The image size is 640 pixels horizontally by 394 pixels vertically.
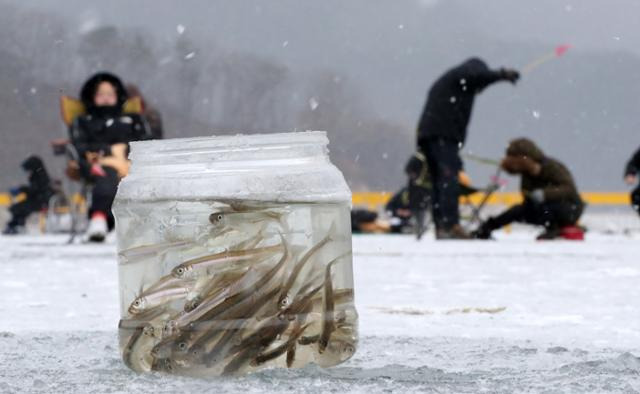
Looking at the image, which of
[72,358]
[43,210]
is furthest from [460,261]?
[43,210]

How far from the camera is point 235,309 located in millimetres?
2480

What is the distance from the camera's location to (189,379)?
2.46 meters

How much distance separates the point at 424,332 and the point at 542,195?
8519 millimetres

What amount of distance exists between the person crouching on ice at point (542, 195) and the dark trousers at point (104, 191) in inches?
159

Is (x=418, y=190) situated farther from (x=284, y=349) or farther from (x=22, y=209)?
(x=284, y=349)

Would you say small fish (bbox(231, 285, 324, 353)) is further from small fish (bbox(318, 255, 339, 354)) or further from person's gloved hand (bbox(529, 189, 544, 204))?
person's gloved hand (bbox(529, 189, 544, 204))

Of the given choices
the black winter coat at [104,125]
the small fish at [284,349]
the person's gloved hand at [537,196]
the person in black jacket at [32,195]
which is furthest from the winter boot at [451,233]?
the small fish at [284,349]

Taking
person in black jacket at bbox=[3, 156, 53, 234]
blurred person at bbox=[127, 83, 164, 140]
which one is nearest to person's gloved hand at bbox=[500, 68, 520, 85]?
blurred person at bbox=[127, 83, 164, 140]

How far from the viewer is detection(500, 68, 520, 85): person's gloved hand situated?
11.1 meters

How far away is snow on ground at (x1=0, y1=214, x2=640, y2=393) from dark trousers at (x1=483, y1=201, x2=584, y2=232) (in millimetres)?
4562

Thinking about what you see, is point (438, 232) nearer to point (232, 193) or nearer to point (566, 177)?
point (566, 177)

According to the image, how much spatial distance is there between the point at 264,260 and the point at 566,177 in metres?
9.91

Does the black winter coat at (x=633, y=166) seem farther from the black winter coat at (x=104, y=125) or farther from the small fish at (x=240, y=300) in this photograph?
the small fish at (x=240, y=300)

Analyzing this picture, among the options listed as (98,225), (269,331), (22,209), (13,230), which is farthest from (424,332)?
(22,209)
